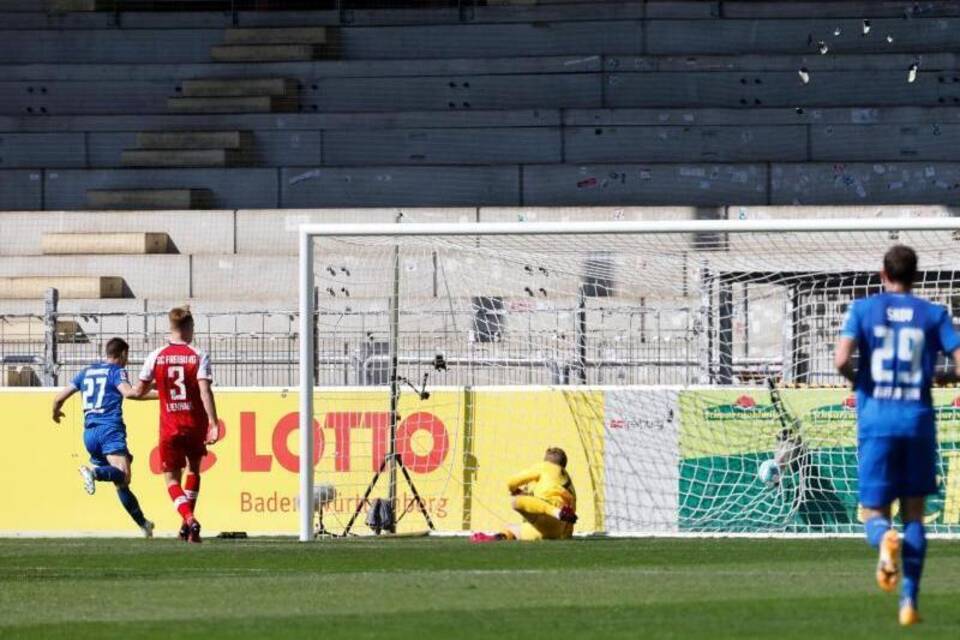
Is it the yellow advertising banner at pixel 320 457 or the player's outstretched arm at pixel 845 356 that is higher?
the player's outstretched arm at pixel 845 356

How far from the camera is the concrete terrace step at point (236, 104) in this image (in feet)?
87.9

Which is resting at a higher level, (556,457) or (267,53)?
(267,53)

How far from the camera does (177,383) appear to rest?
49.8ft

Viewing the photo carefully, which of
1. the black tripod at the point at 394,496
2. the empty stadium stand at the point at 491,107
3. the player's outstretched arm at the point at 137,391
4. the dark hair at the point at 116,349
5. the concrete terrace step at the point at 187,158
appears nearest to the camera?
the player's outstretched arm at the point at 137,391

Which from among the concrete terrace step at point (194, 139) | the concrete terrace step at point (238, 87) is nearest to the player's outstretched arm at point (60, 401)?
the concrete terrace step at point (194, 139)

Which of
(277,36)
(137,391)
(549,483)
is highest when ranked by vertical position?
(277,36)

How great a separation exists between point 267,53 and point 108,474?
12866 millimetres

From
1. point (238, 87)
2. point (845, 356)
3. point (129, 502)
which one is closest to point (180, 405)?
point (129, 502)

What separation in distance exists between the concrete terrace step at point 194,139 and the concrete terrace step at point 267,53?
1.93 meters

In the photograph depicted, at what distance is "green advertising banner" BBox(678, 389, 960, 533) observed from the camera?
52.3ft

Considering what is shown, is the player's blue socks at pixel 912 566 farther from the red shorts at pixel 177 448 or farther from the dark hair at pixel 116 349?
the dark hair at pixel 116 349

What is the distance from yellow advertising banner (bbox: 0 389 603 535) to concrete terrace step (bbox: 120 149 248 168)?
26.9ft

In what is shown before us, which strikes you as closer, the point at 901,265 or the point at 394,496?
the point at 901,265

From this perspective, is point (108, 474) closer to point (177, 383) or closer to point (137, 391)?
point (137, 391)
